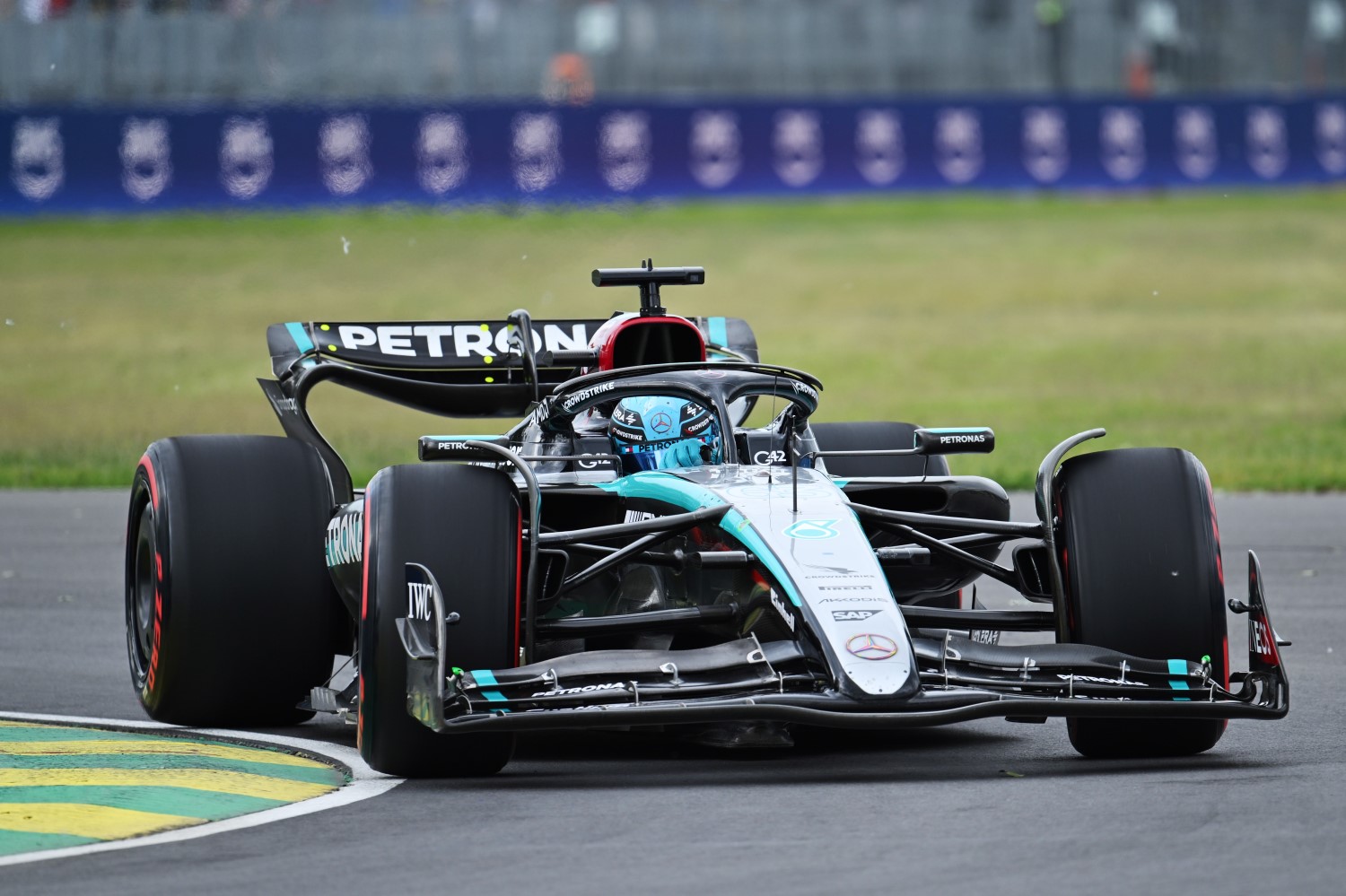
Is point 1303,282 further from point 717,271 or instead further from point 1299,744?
point 1299,744

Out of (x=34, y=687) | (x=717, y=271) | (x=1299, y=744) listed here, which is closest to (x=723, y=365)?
(x=1299, y=744)

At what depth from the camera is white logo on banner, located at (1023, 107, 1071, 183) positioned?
3481 centimetres

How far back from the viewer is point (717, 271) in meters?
31.9

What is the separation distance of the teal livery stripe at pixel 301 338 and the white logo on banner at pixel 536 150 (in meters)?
21.3

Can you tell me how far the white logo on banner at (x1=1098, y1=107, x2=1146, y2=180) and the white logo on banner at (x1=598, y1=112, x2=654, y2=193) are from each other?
22.6 ft

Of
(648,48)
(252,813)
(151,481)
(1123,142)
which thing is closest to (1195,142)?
(1123,142)

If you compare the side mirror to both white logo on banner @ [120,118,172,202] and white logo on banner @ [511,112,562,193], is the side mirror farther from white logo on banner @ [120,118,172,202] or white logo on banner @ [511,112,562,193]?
white logo on banner @ [120,118,172,202]

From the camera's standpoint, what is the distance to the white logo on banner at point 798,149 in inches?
1357

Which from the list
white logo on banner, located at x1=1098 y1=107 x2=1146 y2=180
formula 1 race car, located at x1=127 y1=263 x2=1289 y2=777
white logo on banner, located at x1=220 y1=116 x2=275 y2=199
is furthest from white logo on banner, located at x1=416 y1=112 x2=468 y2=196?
formula 1 race car, located at x1=127 y1=263 x2=1289 y2=777

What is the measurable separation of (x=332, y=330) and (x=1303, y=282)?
23.6 meters

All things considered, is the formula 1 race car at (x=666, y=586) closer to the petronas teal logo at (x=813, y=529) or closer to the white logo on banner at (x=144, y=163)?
the petronas teal logo at (x=813, y=529)

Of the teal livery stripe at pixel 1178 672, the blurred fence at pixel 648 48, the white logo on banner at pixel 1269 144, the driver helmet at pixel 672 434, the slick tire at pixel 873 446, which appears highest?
the blurred fence at pixel 648 48

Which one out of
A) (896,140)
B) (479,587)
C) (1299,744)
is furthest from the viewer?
(896,140)

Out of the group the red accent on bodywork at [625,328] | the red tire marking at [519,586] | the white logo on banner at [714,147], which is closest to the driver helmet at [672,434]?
the red accent on bodywork at [625,328]
